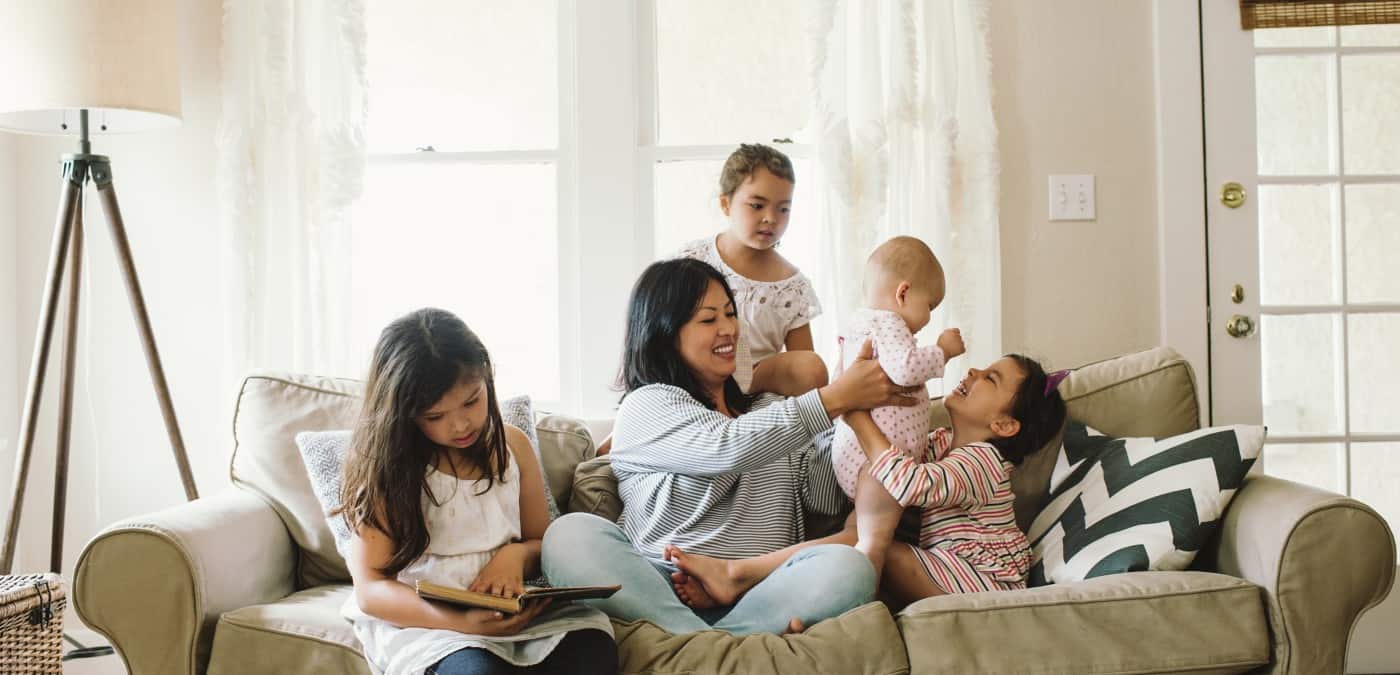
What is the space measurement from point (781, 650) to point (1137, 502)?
73 centimetres

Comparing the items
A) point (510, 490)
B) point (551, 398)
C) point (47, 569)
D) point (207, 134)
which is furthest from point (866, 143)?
point (47, 569)

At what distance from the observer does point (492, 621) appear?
155 cm

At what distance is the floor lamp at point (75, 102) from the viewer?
2.28m

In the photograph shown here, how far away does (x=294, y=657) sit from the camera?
1684 millimetres

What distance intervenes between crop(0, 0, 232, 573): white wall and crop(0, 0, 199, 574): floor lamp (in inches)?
10.2

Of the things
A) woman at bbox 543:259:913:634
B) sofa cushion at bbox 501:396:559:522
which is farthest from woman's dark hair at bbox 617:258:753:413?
sofa cushion at bbox 501:396:559:522

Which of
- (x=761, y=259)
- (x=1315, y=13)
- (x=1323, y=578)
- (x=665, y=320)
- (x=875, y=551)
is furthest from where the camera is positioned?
(x=1315, y=13)

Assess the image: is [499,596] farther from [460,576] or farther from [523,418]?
[523,418]

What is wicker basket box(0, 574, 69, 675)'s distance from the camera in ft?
5.82

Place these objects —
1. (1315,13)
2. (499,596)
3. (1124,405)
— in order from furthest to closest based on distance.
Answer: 1. (1315,13)
2. (1124,405)
3. (499,596)

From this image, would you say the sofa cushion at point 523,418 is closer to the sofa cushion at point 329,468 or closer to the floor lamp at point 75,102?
the sofa cushion at point 329,468

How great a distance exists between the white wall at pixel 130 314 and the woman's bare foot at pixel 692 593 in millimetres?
1499

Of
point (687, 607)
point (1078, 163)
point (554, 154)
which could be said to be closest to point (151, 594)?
point (687, 607)

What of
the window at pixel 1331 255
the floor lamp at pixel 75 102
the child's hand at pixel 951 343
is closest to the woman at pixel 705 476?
the child's hand at pixel 951 343
